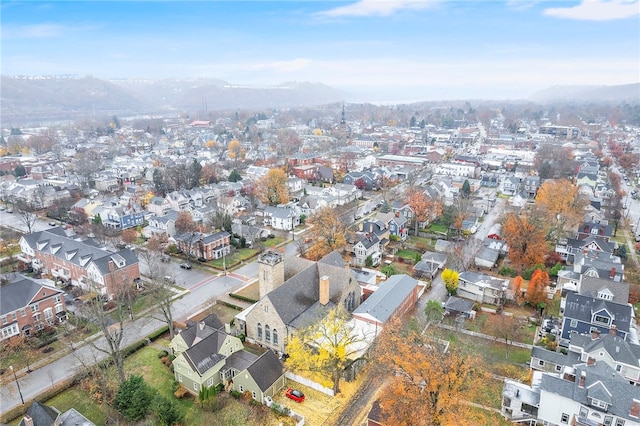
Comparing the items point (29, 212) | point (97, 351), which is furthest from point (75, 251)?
point (29, 212)

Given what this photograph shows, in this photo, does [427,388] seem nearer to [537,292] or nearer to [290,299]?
[290,299]

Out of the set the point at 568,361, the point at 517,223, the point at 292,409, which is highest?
the point at 517,223

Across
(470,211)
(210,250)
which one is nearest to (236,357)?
(210,250)

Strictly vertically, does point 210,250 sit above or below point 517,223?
below

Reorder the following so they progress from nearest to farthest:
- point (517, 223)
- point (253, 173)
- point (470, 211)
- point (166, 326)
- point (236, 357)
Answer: point (236, 357) < point (166, 326) < point (517, 223) < point (470, 211) < point (253, 173)

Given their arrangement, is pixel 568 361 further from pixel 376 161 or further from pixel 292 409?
pixel 376 161

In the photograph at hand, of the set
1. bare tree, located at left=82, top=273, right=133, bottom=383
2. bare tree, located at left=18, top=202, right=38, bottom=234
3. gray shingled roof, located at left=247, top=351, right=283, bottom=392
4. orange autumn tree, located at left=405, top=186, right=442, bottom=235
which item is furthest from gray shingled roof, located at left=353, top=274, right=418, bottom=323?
bare tree, located at left=18, top=202, right=38, bottom=234

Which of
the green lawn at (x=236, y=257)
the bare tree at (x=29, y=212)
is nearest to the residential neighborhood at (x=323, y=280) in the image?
the green lawn at (x=236, y=257)
